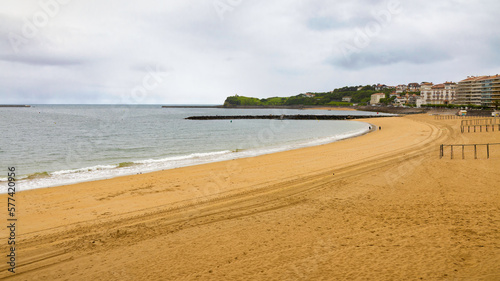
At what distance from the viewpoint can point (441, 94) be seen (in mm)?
140625

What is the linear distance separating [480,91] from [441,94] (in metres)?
27.2

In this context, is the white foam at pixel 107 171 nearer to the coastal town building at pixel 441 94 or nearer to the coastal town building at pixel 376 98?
the coastal town building at pixel 441 94

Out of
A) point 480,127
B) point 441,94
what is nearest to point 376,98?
point 441,94

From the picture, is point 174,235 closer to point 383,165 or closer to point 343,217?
point 343,217

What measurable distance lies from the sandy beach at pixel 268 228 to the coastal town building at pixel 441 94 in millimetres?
151359

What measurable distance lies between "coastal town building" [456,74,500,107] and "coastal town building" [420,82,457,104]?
9547mm

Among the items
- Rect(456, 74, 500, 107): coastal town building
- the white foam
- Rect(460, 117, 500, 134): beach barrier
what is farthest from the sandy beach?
Rect(456, 74, 500, 107): coastal town building

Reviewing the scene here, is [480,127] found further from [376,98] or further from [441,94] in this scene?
[376,98]

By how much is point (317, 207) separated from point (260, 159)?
10522 millimetres

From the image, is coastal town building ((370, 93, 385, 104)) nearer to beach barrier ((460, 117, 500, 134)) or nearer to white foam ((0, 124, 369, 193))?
beach barrier ((460, 117, 500, 134))

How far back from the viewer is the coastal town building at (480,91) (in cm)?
10269

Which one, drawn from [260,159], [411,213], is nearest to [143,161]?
[260,159]

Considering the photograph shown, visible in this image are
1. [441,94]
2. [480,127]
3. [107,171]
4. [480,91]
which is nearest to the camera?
[107,171]

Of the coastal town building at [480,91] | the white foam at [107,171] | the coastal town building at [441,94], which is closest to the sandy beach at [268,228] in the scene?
the white foam at [107,171]
